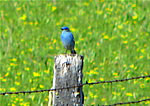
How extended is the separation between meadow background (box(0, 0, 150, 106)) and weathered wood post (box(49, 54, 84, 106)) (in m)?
3.26

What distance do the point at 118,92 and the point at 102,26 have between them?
4.05 metres

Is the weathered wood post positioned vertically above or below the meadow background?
below

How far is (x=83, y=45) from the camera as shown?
33.4 feet

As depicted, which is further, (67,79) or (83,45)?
(83,45)

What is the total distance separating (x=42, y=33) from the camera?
1092cm

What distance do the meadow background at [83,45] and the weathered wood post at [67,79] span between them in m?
3.26

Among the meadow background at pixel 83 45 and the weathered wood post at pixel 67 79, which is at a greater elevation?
the meadow background at pixel 83 45

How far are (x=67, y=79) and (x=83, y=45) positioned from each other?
21.6 feet

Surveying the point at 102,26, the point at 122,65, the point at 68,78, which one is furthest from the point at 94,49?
the point at 68,78

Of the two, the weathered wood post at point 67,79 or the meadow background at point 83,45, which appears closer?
the weathered wood post at point 67,79

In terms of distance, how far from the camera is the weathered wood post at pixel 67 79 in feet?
11.8

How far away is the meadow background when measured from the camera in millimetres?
7801

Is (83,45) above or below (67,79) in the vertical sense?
above

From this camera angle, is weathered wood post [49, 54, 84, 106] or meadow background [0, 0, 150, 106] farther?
meadow background [0, 0, 150, 106]
